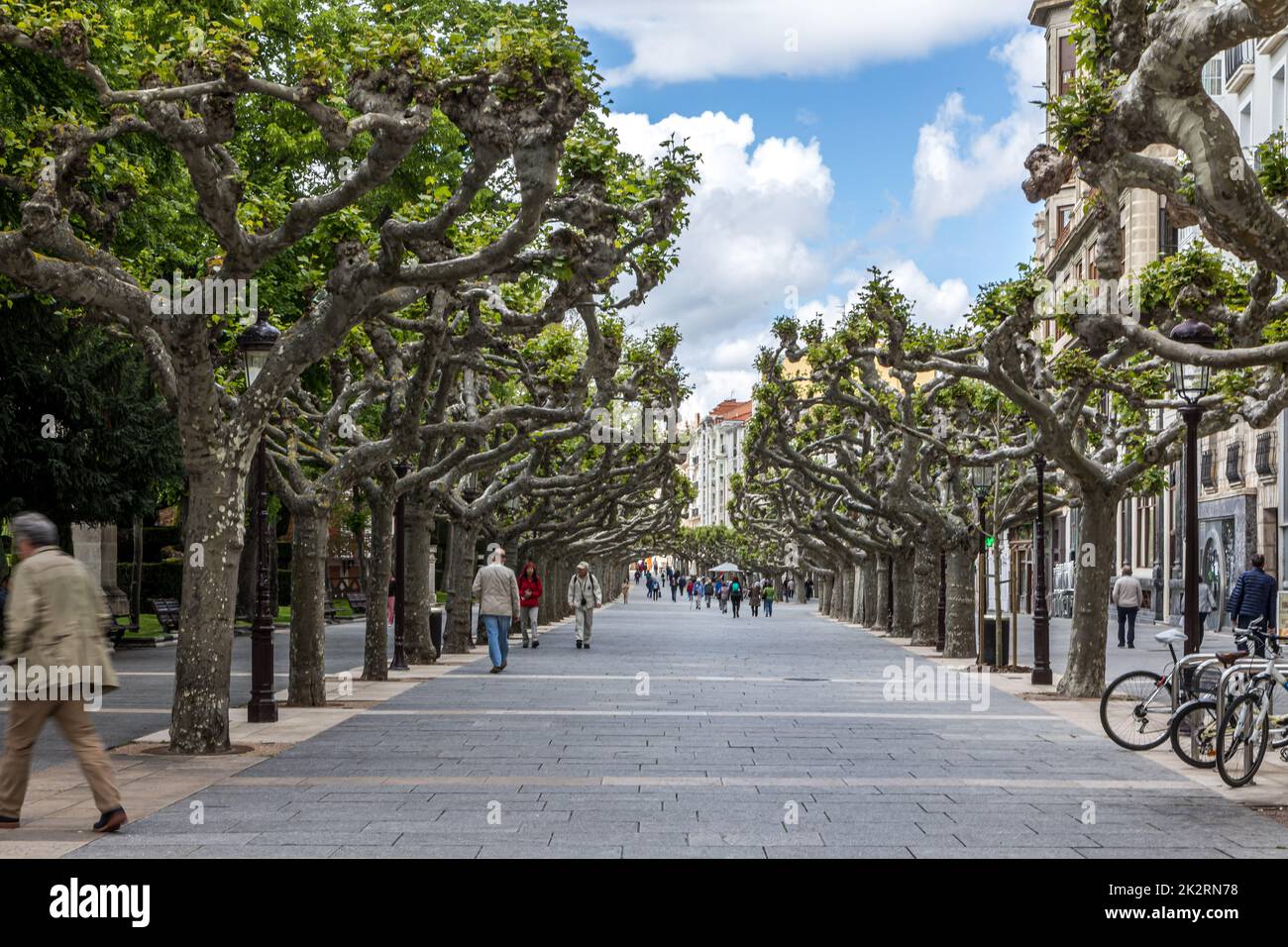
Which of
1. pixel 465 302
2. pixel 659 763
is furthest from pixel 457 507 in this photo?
pixel 659 763

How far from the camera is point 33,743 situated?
8953 mm

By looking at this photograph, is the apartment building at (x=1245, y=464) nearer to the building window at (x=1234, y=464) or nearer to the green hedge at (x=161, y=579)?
the building window at (x=1234, y=464)

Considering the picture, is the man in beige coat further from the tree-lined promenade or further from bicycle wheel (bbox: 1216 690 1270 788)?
bicycle wheel (bbox: 1216 690 1270 788)

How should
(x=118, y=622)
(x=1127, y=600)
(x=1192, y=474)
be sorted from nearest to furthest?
(x=1192, y=474) → (x=1127, y=600) → (x=118, y=622)

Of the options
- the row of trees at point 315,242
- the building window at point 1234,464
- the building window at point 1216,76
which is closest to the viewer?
the row of trees at point 315,242

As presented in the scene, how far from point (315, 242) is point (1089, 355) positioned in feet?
29.8

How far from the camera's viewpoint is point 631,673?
77.5 ft

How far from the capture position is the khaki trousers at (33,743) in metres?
8.87

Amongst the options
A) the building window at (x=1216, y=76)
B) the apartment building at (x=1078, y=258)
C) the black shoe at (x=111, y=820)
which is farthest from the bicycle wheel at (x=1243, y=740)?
the building window at (x=1216, y=76)

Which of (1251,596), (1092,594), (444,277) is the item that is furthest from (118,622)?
(444,277)

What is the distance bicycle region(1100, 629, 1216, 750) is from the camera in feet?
43.7

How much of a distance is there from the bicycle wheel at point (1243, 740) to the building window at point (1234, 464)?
29634 mm

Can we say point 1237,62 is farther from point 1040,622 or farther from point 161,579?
point 161,579

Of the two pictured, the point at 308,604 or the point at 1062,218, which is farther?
the point at 1062,218
